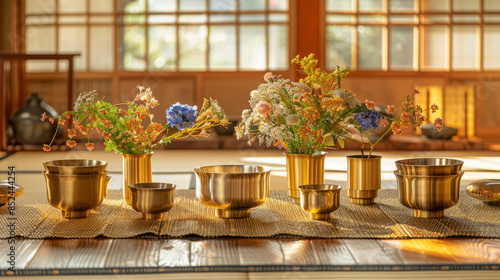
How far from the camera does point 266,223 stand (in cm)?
171

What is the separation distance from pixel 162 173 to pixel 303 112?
169cm

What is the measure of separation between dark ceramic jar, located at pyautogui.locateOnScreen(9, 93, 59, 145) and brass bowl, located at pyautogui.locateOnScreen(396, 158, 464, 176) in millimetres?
3835

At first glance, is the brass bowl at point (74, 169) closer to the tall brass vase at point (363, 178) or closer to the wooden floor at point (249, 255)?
the wooden floor at point (249, 255)

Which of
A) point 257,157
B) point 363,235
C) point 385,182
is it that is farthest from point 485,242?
point 257,157

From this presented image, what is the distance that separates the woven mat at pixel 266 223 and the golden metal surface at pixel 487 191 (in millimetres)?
23

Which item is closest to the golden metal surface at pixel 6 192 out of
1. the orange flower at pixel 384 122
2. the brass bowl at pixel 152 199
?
the brass bowl at pixel 152 199

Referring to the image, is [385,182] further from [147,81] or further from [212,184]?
[147,81]

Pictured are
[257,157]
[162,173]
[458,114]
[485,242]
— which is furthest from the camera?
[458,114]

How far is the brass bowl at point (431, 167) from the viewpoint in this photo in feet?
5.63

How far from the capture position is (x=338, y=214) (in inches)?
72.3

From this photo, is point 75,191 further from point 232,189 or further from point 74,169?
point 232,189

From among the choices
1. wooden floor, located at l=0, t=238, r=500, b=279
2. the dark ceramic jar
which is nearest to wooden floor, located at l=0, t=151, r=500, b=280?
wooden floor, located at l=0, t=238, r=500, b=279

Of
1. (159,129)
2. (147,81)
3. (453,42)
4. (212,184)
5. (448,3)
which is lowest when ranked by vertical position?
(212,184)

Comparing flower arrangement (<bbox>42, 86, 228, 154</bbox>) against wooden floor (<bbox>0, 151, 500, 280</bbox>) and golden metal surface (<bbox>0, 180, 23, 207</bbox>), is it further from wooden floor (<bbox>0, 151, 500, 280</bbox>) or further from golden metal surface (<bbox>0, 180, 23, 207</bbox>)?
wooden floor (<bbox>0, 151, 500, 280</bbox>)
